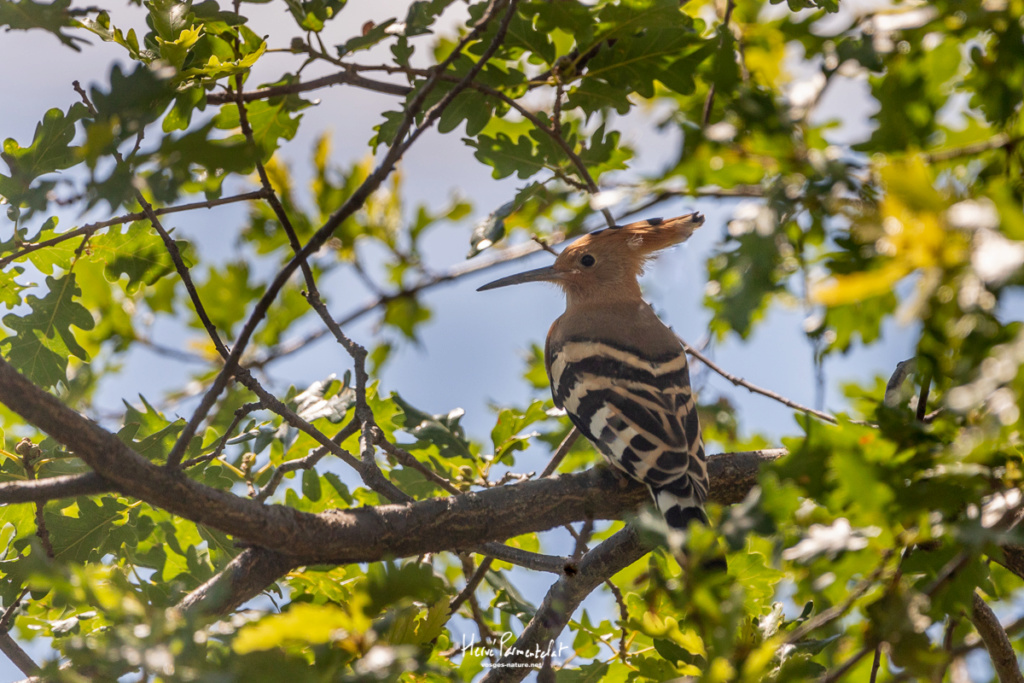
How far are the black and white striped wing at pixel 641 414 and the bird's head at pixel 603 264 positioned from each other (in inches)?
21.2

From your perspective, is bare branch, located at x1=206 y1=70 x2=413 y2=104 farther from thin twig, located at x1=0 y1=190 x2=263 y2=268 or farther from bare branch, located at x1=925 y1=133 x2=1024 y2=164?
bare branch, located at x1=925 y1=133 x2=1024 y2=164

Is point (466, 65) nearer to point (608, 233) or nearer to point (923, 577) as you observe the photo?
point (608, 233)

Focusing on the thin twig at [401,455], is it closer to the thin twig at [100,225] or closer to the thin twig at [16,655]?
the thin twig at [100,225]

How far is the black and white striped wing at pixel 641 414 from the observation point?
204cm

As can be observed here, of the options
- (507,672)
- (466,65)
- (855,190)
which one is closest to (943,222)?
(855,190)

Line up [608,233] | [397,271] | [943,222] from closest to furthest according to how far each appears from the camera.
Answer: [943,222], [397,271], [608,233]

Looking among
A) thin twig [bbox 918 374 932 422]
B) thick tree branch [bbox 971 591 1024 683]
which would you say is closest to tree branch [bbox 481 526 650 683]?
thin twig [bbox 918 374 932 422]

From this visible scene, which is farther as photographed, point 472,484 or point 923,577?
point 472,484

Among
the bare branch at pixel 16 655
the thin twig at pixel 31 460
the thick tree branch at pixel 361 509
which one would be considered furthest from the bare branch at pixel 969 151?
the bare branch at pixel 16 655

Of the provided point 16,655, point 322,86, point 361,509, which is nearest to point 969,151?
point 361,509

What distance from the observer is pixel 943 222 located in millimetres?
747

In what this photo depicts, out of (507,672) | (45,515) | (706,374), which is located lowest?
(507,672)

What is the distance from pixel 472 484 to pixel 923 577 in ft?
4.26

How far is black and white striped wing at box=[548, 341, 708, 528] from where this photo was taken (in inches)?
80.1
